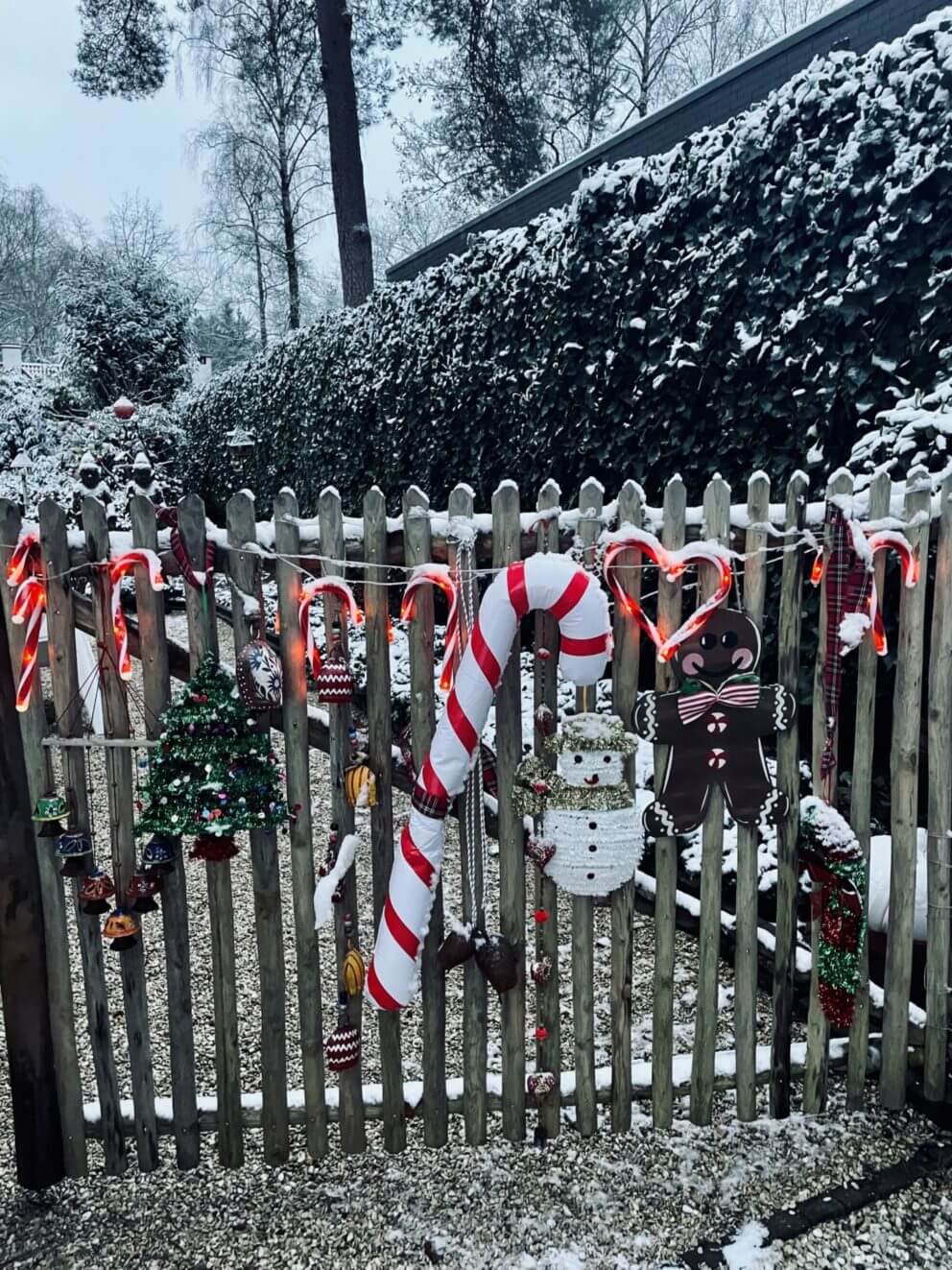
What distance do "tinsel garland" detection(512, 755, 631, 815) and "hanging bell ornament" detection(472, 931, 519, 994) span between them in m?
0.42

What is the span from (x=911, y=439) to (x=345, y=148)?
10.6m

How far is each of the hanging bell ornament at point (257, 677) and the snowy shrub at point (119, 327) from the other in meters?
12.8

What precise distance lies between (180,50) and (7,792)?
15151mm

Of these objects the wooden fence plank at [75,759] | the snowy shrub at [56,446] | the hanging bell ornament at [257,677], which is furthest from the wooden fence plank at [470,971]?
the snowy shrub at [56,446]

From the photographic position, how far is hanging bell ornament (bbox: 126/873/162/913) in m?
2.36

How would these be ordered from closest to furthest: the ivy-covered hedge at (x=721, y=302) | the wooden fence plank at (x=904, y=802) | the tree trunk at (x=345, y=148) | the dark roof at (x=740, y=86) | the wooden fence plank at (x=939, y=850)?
the wooden fence plank at (x=904, y=802) < the wooden fence plank at (x=939, y=850) < the ivy-covered hedge at (x=721, y=302) < the dark roof at (x=740, y=86) < the tree trunk at (x=345, y=148)

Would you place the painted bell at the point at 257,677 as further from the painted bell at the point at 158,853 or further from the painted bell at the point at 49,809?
the painted bell at the point at 49,809

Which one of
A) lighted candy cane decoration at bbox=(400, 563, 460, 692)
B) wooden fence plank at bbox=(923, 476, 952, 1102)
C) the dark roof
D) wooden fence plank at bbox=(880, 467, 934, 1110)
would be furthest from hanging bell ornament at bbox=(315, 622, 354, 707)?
the dark roof

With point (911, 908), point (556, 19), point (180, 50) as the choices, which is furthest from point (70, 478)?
point (556, 19)

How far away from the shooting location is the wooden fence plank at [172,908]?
7.43ft

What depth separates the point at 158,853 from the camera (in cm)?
231

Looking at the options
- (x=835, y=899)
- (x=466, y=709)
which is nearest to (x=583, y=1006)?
(x=835, y=899)

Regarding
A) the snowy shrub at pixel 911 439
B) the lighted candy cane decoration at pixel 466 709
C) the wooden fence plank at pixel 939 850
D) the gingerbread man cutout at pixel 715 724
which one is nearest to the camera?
the lighted candy cane decoration at pixel 466 709

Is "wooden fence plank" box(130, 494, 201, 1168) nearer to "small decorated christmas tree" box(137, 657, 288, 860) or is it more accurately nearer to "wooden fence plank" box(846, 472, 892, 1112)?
"small decorated christmas tree" box(137, 657, 288, 860)
